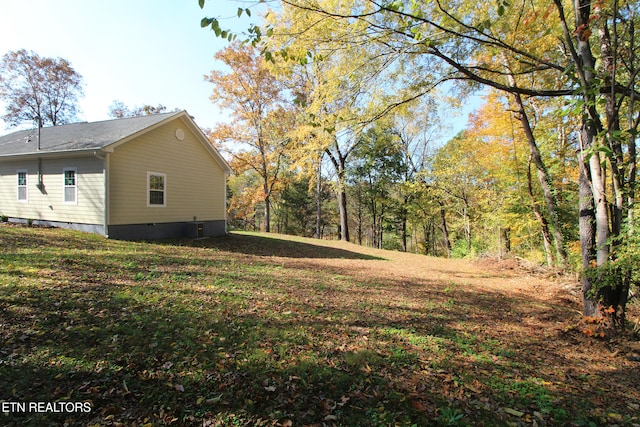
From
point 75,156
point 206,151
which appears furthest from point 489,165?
point 75,156

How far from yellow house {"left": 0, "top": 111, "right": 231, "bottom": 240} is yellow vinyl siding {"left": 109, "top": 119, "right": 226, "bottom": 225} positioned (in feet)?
0.11

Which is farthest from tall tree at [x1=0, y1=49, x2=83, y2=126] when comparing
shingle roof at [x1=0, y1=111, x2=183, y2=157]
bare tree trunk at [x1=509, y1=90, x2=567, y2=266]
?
bare tree trunk at [x1=509, y1=90, x2=567, y2=266]

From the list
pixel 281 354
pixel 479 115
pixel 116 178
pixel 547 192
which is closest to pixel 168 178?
pixel 116 178

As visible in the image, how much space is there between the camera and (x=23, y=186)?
37.3 ft

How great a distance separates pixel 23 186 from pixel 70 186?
2.98 metres

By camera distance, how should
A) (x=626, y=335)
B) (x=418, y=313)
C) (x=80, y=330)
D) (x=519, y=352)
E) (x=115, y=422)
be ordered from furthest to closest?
(x=418, y=313) → (x=626, y=335) → (x=519, y=352) → (x=80, y=330) → (x=115, y=422)

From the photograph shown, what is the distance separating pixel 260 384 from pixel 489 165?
560 inches

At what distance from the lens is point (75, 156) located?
10031mm

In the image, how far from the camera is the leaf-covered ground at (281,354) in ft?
7.88

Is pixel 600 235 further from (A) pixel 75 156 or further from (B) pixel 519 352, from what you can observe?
(A) pixel 75 156

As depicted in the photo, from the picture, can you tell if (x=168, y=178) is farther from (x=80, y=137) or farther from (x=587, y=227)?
(x=587, y=227)

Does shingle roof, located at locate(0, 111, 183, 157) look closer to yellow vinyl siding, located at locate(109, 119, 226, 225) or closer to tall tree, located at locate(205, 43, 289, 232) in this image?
yellow vinyl siding, located at locate(109, 119, 226, 225)

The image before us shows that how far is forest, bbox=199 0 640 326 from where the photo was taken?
4348 mm

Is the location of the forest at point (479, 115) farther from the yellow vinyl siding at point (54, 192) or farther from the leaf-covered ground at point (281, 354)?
the yellow vinyl siding at point (54, 192)
